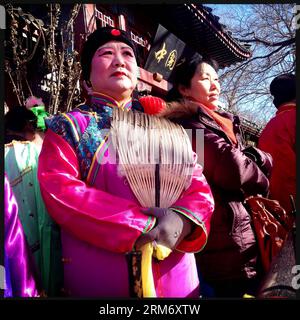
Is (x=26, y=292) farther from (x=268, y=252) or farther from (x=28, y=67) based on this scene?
(x=28, y=67)

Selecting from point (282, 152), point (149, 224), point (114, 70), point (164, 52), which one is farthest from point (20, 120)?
point (164, 52)

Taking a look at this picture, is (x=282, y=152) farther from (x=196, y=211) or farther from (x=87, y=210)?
(x=87, y=210)

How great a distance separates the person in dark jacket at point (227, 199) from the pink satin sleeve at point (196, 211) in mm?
316

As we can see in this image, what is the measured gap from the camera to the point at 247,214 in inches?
80.3

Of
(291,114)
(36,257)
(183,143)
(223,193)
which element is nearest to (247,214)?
(223,193)

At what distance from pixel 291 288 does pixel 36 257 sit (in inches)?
39.7

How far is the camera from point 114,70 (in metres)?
1.81

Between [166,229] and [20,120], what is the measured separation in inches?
50.6

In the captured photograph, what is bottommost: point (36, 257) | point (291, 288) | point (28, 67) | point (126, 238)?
point (291, 288)

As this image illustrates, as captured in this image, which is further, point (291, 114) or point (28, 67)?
point (28, 67)

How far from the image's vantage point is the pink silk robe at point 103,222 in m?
1.44

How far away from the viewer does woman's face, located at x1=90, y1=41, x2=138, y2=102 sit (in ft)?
5.94

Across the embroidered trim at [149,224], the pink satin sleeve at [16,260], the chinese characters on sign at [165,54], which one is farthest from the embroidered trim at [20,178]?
the chinese characters on sign at [165,54]

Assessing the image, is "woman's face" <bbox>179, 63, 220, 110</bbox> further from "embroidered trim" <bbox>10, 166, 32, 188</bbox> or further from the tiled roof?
the tiled roof
